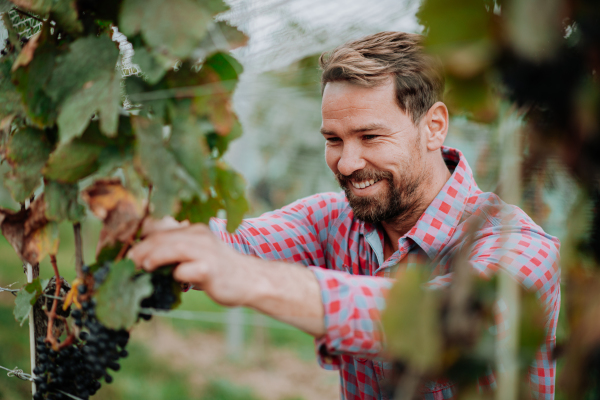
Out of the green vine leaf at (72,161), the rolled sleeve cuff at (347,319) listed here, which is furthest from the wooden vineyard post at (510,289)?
the green vine leaf at (72,161)

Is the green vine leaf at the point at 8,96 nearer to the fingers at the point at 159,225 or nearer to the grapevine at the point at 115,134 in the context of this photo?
the grapevine at the point at 115,134

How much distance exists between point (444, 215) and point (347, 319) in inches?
35.0

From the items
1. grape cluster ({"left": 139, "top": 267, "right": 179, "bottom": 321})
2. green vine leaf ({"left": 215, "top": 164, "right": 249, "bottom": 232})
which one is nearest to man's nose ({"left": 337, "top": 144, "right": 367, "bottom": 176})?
green vine leaf ({"left": 215, "top": 164, "right": 249, "bottom": 232})

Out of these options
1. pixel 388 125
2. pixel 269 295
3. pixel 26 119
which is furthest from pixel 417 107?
pixel 26 119

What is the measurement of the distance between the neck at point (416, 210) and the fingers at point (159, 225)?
100cm

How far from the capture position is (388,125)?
1.52 meters

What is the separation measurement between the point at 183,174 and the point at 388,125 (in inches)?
38.4

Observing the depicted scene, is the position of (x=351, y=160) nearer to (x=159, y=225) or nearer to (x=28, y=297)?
(x=159, y=225)

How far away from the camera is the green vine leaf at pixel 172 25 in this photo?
63 cm

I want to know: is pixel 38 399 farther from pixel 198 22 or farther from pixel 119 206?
pixel 198 22

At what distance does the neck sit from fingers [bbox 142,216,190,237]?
39.3 inches

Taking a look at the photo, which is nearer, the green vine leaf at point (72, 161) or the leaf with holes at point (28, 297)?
the green vine leaf at point (72, 161)

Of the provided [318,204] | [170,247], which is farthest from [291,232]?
[170,247]

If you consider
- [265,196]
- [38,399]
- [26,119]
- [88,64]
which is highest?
[88,64]
